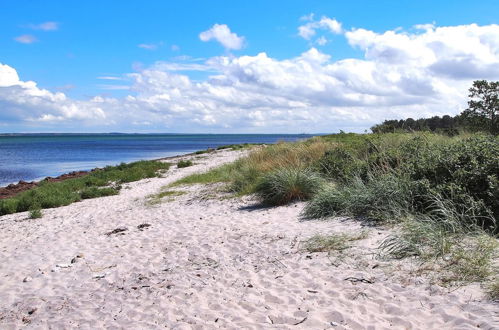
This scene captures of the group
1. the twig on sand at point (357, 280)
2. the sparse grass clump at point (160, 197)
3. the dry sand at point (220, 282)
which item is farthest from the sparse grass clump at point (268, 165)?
the twig on sand at point (357, 280)

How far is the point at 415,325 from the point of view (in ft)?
13.3

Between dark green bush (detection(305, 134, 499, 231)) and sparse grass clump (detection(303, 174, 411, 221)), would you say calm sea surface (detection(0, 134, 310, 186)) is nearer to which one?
dark green bush (detection(305, 134, 499, 231))

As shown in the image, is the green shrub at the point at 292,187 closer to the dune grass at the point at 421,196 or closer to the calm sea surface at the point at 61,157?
the dune grass at the point at 421,196

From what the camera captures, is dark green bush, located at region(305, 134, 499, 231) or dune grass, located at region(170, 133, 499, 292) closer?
dune grass, located at region(170, 133, 499, 292)

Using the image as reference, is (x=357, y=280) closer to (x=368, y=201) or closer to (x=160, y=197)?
(x=368, y=201)

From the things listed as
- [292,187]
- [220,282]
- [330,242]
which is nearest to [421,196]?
[330,242]

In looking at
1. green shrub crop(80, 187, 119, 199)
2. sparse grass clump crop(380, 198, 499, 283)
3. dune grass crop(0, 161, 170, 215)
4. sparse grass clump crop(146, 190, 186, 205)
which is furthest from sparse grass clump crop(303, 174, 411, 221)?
green shrub crop(80, 187, 119, 199)

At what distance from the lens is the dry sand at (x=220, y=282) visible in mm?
4457

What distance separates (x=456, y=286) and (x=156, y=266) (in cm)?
440

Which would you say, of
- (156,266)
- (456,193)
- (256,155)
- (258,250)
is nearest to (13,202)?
(256,155)

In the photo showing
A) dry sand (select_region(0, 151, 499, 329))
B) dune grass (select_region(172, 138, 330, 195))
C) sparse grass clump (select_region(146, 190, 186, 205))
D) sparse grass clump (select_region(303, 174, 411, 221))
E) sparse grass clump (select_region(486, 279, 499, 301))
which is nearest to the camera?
sparse grass clump (select_region(486, 279, 499, 301))

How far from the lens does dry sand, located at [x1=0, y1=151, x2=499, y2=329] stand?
14.6ft

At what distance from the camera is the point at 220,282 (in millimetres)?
5844

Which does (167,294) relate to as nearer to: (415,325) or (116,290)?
(116,290)
